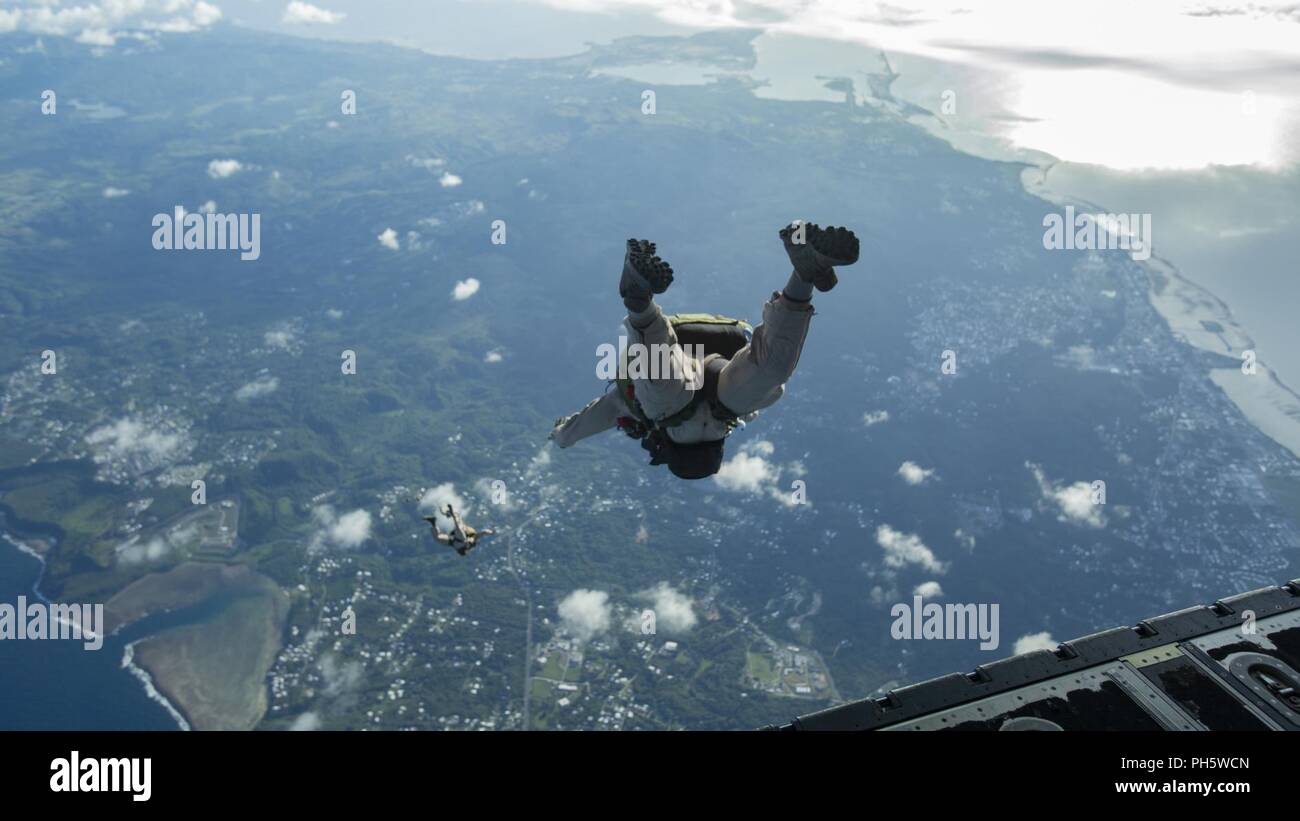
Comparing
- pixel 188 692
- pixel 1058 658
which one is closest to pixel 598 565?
pixel 188 692

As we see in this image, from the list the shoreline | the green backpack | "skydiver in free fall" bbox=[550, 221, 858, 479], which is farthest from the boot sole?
the shoreline

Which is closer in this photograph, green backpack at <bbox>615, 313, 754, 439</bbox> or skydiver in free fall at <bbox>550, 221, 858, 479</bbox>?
skydiver in free fall at <bbox>550, 221, 858, 479</bbox>

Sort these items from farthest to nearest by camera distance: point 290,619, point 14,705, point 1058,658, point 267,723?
point 290,619 → point 14,705 → point 267,723 → point 1058,658

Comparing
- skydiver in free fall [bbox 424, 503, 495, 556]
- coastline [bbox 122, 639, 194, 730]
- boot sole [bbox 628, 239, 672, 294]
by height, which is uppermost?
boot sole [bbox 628, 239, 672, 294]

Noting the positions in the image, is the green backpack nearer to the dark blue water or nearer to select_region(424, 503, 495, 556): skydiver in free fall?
select_region(424, 503, 495, 556): skydiver in free fall

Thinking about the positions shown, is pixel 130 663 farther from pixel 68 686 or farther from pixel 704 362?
pixel 704 362

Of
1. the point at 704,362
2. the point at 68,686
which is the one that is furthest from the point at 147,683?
the point at 704,362
